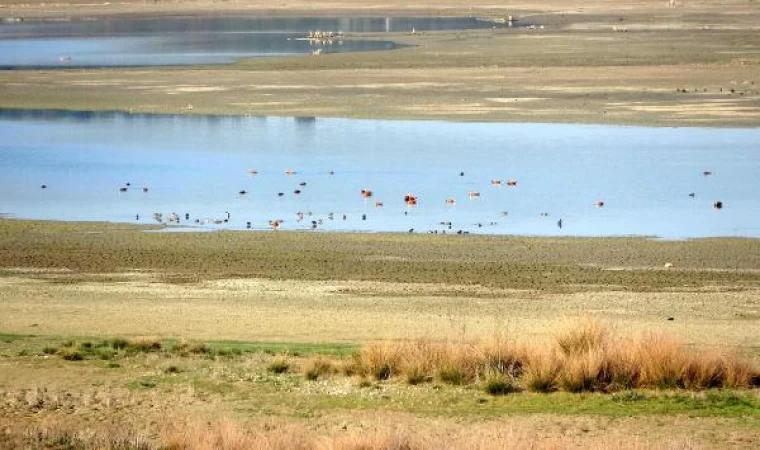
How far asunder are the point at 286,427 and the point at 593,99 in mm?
33554

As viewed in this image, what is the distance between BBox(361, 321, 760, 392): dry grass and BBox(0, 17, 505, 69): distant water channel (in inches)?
1834

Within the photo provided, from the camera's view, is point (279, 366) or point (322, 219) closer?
point (279, 366)

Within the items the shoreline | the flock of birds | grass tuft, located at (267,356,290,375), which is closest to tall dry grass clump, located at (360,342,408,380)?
grass tuft, located at (267,356,290,375)

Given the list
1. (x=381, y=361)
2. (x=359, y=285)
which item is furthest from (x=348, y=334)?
(x=359, y=285)

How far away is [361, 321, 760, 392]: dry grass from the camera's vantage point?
11.9 meters

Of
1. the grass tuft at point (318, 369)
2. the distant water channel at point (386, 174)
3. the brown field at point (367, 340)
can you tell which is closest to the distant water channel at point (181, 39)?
the distant water channel at point (386, 174)

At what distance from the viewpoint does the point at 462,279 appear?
1978 cm

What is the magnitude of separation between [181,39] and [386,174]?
44.9m

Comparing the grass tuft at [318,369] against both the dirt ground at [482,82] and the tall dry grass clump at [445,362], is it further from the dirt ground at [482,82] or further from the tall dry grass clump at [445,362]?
the dirt ground at [482,82]

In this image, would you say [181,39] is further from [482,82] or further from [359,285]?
[359,285]

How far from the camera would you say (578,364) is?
11953 mm

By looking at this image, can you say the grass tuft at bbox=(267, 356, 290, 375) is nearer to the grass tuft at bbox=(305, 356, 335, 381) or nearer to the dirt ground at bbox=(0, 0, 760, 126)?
the grass tuft at bbox=(305, 356, 335, 381)

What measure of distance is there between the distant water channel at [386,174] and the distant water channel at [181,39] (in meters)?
19.5

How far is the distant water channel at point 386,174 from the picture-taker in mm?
25984
